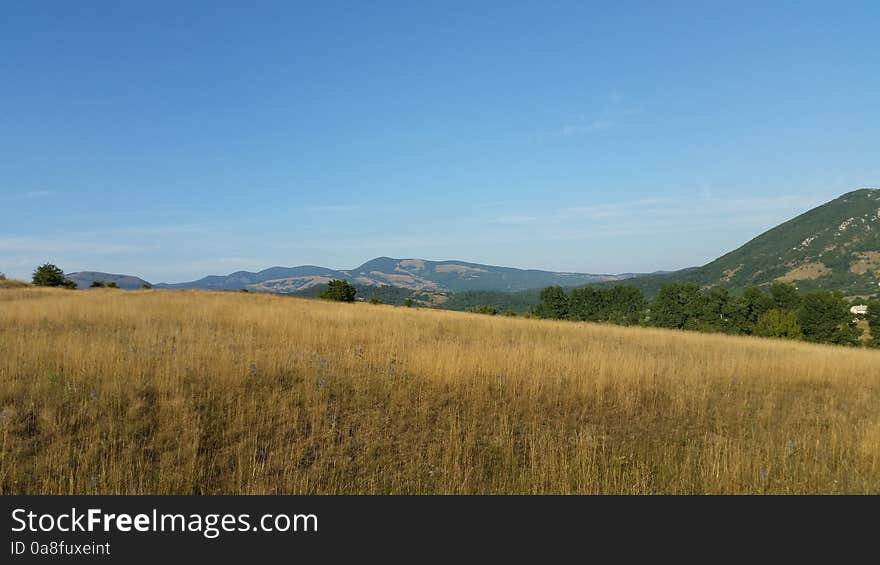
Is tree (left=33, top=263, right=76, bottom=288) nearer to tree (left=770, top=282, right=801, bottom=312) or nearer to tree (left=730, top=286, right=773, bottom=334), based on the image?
tree (left=730, top=286, right=773, bottom=334)

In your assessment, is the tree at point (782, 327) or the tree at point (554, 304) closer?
the tree at point (782, 327)

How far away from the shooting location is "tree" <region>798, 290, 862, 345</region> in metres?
59.4

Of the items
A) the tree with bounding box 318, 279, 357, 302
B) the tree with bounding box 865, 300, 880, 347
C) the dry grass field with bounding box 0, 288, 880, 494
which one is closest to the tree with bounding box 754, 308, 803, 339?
the tree with bounding box 865, 300, 880, 347

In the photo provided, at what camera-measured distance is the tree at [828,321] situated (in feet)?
195

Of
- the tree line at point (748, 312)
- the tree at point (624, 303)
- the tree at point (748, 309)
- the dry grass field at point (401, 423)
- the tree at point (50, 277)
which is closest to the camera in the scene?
the dry grass field at point (401, 423)

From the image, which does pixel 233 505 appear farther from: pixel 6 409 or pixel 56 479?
pixel 6 409

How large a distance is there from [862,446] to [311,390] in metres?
8.28

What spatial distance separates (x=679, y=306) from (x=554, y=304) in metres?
27.0

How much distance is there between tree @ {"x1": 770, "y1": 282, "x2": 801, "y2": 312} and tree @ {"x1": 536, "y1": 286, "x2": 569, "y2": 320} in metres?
37.1

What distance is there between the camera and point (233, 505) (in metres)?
4.09

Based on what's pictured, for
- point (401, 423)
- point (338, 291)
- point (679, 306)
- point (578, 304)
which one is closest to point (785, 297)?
point (679, 306)

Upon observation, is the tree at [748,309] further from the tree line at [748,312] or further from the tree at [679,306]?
the tree at [679,306]

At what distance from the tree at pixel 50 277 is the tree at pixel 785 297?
92734 millimetres

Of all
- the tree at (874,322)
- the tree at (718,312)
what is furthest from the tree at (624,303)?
the tree at (874,322)
